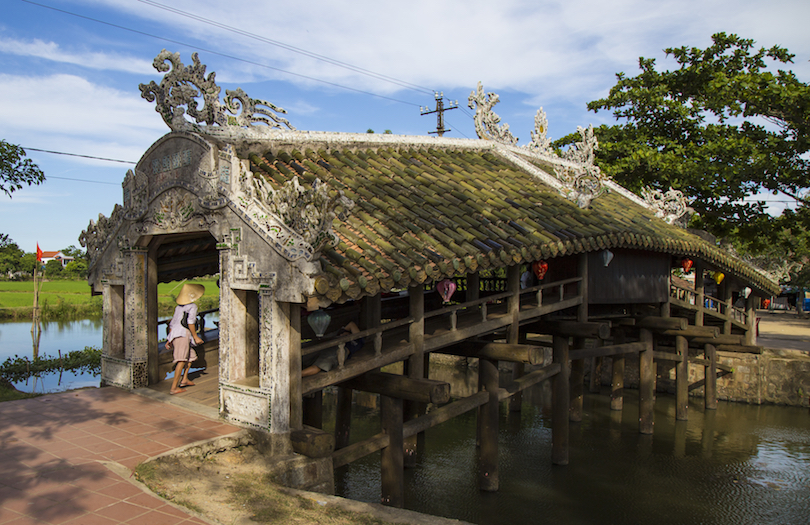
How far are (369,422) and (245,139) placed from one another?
9.58 m

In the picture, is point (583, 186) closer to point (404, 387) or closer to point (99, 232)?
point (404, 387)

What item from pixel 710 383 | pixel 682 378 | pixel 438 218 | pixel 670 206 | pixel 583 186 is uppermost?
pixel 583 186

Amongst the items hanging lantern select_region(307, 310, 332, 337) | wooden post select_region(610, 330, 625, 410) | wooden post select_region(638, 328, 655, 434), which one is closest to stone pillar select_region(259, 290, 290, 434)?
hanging lantern select_region(307, 310, 332, 337)

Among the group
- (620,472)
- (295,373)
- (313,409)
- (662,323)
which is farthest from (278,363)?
(662,323)

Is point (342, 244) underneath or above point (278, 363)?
above

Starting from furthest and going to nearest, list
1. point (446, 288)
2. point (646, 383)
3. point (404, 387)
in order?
point (646, 383) → point (446, 288) → point (404, 387)

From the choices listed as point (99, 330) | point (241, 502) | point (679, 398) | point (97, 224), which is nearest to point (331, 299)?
point (241, 502)

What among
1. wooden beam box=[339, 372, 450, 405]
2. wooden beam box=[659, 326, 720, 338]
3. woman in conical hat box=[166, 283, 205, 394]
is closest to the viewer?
wooden beam box=[339, 372, 450, 405]

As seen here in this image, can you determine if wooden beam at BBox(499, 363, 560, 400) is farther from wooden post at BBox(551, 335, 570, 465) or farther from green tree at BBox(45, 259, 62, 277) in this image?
green tree at BBox(45, 259, 62, 277)

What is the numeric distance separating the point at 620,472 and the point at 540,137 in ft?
26.4

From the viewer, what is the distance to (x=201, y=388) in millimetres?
8633

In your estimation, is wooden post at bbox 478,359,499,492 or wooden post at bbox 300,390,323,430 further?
wooden post at bbox 300,390,323,430

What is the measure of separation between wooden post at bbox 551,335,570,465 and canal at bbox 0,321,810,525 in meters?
0.36

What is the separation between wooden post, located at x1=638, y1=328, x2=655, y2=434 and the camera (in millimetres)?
14492
